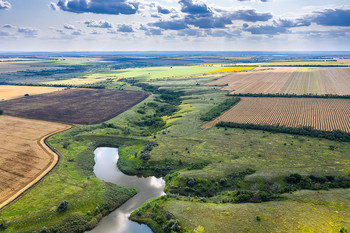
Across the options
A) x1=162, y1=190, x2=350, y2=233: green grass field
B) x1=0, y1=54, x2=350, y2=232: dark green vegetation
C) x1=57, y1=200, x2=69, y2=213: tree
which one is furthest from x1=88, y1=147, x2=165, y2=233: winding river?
x1=57, y1=200, x2=69, y2=213: tree

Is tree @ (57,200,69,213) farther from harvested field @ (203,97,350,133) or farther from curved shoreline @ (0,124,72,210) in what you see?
harvested field @ (203,97,350,133)

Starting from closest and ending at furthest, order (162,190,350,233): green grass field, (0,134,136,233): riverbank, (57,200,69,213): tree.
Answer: (162,190,350,233): green grass field, (0,134,136,233): riverbank, (57,200,69,213): tree

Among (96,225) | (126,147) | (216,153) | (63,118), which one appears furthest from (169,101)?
(96,225)

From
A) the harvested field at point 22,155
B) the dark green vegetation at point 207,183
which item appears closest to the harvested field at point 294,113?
the dark green vegetation at point 207,183

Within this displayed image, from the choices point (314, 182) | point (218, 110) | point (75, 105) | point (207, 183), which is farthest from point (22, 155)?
point (218, 110)

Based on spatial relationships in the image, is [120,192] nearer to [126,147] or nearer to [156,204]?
[156,204]

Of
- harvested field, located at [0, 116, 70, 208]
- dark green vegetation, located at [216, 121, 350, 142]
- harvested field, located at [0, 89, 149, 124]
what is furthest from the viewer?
harvested field, located at [0, 89, 149, 124]

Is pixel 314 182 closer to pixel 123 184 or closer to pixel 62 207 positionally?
pixel 123 184

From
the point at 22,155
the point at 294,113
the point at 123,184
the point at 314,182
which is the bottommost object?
the point at 123,184
